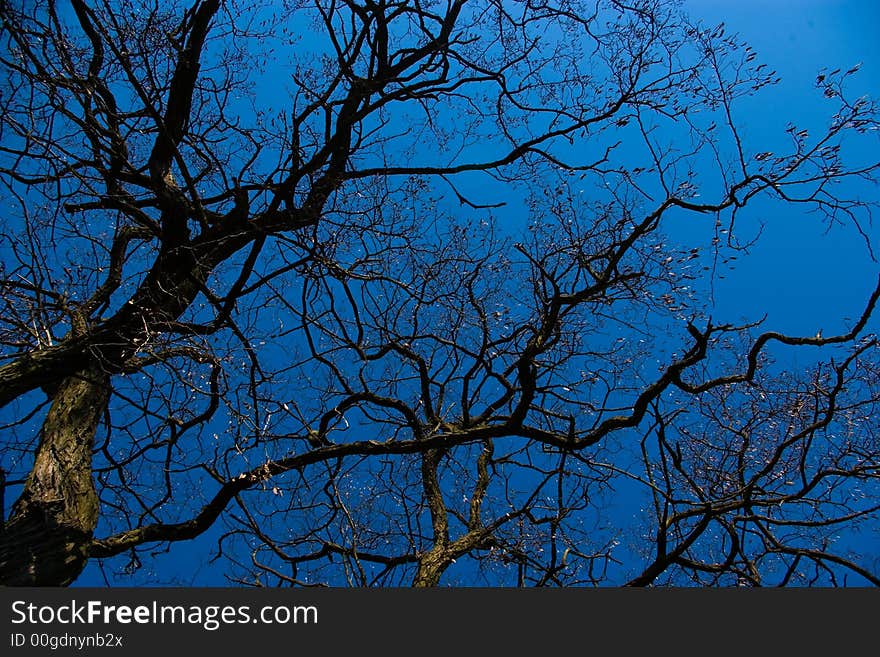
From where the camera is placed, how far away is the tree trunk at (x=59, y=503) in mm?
3355

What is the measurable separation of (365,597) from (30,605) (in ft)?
4.55

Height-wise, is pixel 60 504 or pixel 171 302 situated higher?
pixel 171 302

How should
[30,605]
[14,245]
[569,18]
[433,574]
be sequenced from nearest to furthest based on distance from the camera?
[30,605] < [14,245] < [569,18] < [433,574]

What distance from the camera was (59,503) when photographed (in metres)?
3.47

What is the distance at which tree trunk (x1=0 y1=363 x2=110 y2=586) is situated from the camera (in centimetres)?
336

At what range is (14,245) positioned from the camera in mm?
3447

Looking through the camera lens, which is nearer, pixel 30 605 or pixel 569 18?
pixel 30 605

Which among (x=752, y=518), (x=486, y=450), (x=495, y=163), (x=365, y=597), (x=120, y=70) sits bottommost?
(x=365, y=597)

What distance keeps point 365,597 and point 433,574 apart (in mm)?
1720

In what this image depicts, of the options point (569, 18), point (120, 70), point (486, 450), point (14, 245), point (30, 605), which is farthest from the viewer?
point (486, 450)

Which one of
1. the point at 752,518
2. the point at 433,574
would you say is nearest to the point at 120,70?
the point at 433,574

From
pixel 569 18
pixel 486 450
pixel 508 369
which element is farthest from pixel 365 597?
pixel 569 18

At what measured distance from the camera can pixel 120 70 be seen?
3744 mm

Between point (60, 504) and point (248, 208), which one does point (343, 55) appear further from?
point (60, 504)
